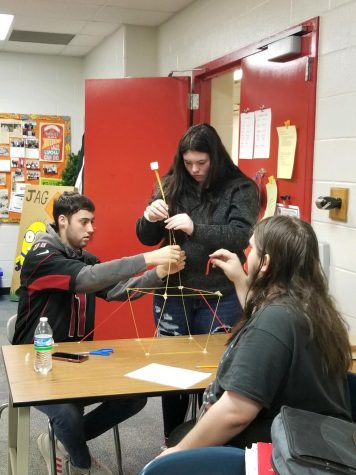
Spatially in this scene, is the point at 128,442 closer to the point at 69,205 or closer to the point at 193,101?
the point at 69,205

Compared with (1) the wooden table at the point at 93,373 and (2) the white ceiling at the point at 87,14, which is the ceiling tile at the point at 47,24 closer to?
(2) the white ceiling at the point at 87,14

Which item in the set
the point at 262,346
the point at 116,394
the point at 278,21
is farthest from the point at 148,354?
the point at 278,21

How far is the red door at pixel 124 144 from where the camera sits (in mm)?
4184

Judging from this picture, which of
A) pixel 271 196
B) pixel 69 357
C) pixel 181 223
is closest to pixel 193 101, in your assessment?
pixel 271 196

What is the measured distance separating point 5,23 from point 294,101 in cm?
305

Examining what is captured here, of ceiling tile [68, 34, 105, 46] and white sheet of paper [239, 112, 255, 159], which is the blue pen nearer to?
white sheet of paper [239, 112, 255, 159]

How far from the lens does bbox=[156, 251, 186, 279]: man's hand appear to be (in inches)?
94.0

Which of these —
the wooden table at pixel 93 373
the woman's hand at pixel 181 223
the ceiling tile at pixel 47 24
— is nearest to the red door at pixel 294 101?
the woman's hand at pixel 181 223

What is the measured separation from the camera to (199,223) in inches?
99.0

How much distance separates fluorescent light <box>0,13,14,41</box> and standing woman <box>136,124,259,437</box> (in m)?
2.90

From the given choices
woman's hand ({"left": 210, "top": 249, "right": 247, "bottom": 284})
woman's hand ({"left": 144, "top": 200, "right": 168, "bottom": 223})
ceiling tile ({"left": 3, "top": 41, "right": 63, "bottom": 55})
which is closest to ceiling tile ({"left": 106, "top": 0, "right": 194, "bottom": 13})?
ceiling tile ({"left": 3, "top": 41, "right": 63, "bottom": 55})

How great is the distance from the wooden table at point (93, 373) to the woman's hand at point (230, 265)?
289 millimetres

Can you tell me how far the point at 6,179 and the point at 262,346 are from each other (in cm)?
539

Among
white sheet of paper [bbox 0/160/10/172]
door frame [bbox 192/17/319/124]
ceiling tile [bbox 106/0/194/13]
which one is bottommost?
white sheet of paper [bbox 0/160/10/172]
